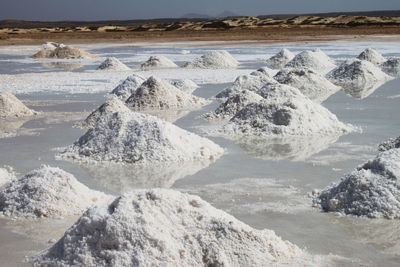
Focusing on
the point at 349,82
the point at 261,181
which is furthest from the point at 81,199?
the point at 349,82

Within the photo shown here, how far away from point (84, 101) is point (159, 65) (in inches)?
282

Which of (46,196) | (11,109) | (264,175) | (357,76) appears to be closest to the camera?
(46,196)

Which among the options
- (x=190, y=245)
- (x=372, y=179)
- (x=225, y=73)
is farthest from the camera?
(x=225, y=73)

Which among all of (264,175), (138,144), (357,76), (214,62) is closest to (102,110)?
(138,144)

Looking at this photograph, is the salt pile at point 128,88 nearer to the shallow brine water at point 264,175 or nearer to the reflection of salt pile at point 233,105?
the shallow brine water at point 264,175

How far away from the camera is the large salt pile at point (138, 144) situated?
5.82m

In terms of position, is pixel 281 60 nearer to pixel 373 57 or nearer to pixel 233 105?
pixel 373 57

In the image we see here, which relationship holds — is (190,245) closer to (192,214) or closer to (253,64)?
(192,214)

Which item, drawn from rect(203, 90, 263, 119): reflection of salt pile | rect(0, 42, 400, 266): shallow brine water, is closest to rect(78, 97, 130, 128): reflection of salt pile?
rect(0, 42, 400, 266): shallow brine water

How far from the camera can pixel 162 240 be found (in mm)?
3254

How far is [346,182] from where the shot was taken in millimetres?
4352

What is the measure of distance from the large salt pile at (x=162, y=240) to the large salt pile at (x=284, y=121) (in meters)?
3.48

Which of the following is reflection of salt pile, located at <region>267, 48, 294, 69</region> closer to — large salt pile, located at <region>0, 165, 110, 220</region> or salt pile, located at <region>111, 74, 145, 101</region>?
salt pile, located at <region>111, 74, 145, 101</region>

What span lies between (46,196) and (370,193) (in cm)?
207
